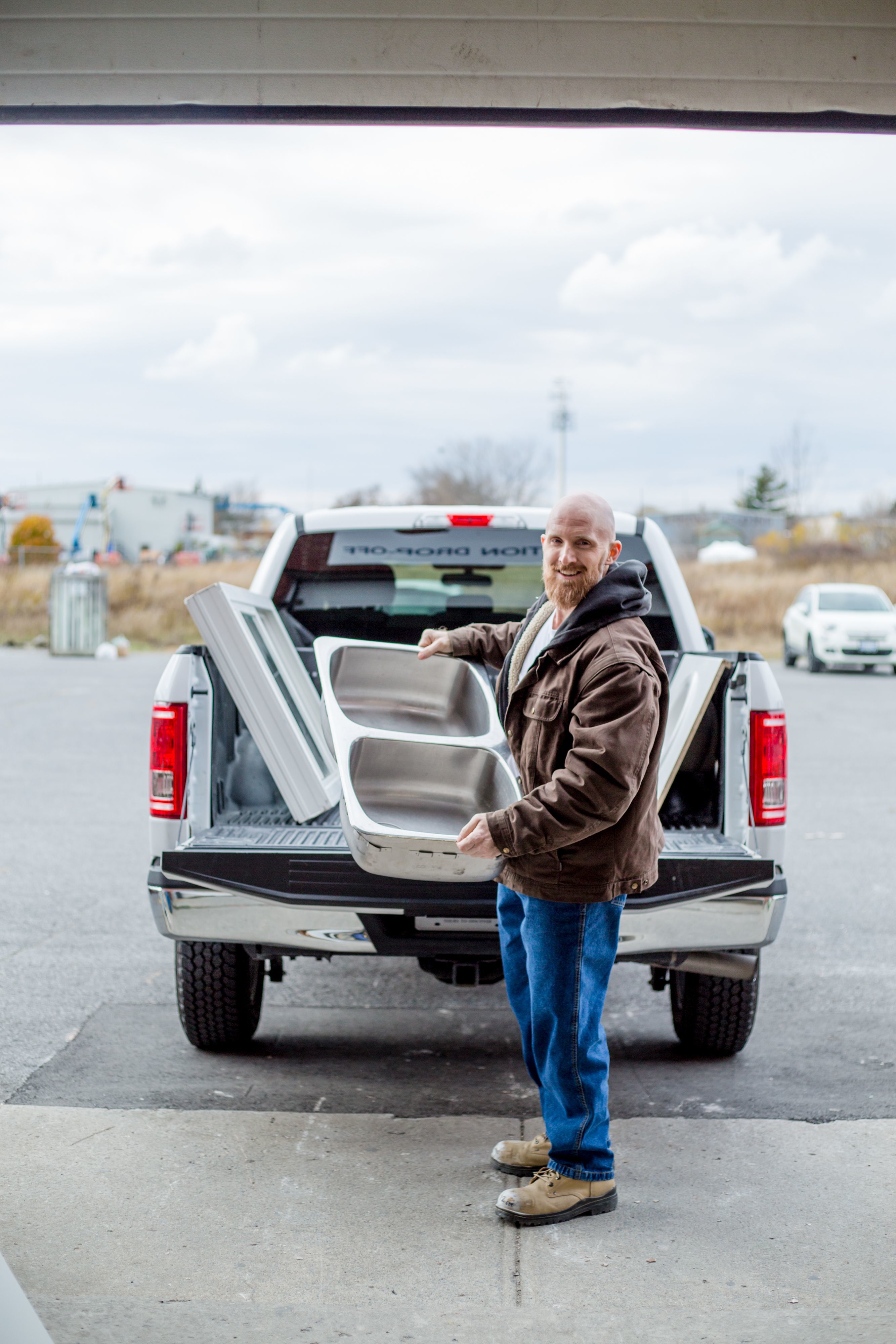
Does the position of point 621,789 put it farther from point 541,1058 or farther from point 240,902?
point 240,902

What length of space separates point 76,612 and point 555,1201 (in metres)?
23.4

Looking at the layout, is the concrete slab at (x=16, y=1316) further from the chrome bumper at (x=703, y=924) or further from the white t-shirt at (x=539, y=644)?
the chrome bumper at (x=703, y=924)

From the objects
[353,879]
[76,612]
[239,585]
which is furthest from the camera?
[239,585]

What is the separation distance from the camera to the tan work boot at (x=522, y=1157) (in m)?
3.67

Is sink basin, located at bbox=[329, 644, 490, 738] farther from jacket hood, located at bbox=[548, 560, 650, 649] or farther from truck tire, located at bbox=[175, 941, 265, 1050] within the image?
jacket hood, located at bbox=[548, 560, 650, 649]

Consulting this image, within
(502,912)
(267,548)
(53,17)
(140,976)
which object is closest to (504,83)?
(53,17)

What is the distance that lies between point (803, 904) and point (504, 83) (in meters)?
4.68

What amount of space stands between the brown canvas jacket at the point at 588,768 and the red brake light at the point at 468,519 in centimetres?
188

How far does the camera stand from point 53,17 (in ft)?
12.4

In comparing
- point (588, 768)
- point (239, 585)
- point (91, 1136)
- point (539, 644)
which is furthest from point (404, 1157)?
point (239, 585)

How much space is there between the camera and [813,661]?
22766 millimetres

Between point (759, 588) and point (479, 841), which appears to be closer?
point (479, 841)

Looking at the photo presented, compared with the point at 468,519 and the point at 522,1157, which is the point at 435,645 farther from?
the point at 522,1157

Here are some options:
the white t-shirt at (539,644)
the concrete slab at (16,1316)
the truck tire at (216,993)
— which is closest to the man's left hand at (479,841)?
the white t-shirt at (539,644)
